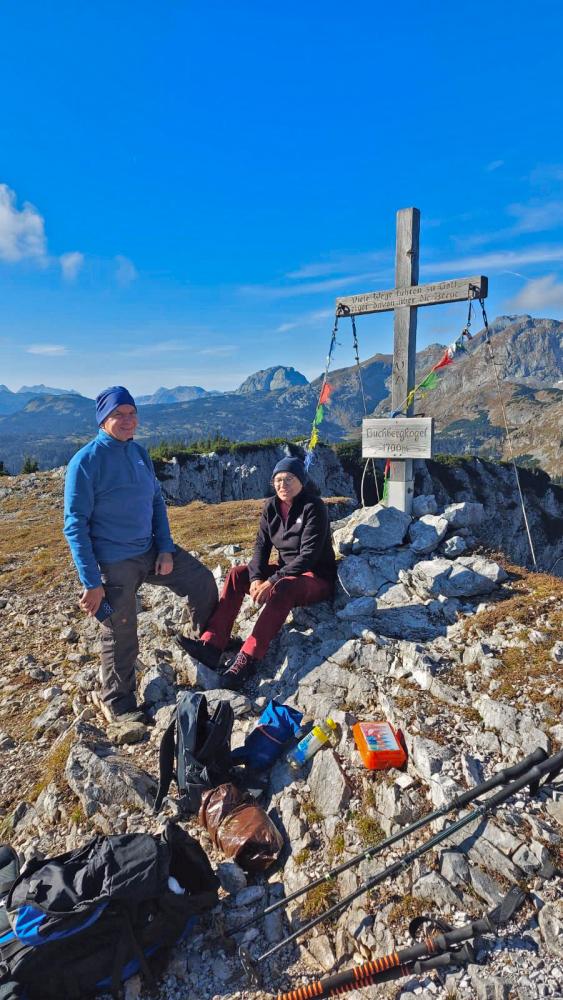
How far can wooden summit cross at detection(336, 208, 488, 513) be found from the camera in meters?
9.30

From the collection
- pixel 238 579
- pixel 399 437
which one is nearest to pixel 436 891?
pixel 238 579

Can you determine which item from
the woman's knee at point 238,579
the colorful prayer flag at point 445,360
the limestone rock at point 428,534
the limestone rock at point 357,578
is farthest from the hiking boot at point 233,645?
the colorful prayer flag at point 445,360

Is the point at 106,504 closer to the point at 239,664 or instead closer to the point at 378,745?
the point at 239,664

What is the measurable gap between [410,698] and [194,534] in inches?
497

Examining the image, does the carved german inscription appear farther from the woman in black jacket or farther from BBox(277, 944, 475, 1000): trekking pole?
BBox(277, 944, 475, 1000): trekking pole

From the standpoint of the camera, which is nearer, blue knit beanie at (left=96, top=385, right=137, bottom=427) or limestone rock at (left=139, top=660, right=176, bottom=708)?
blue knit beanie at (left=96, top=385, right=137, bottom=427)

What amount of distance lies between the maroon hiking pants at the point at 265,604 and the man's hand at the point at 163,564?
992 millimetres

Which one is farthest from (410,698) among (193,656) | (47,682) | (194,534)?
(194,534)

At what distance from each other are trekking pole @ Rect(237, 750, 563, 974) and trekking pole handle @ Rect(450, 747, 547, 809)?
49 mm

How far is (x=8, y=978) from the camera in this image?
3543mm

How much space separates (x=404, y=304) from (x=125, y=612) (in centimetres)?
733

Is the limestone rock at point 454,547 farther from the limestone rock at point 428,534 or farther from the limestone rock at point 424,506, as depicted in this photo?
the limestone rock at point 424,506

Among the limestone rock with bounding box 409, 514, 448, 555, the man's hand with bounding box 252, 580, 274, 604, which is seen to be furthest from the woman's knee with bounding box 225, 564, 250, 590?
the limestone rock with bounding box 409, 514, 448, 555

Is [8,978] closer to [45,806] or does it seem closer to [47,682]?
[45,806]
